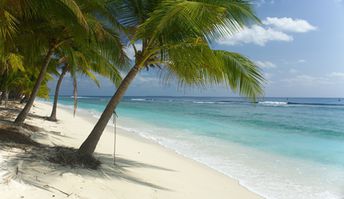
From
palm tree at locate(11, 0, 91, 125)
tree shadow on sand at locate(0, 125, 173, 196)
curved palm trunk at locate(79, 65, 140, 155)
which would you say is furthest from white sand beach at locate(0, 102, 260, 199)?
palm tree at locate(11, 0, 91, 125)

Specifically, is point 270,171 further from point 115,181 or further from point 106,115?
point 115,181

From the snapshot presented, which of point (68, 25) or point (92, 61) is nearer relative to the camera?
point (68, 25)

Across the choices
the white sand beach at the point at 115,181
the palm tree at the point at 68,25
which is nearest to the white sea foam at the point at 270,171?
the white sand beach at the point at 115,181

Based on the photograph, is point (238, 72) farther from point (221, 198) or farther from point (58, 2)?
point (58, 2)

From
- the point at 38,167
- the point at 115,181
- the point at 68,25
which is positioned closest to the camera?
the point at 38,167

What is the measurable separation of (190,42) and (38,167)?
2806 millimetres

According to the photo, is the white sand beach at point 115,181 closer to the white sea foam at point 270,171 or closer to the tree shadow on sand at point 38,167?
the tree shadow on sand at point 38,167

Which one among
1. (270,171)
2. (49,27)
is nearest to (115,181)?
(270,171)

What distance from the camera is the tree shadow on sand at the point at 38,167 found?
3.76 metres

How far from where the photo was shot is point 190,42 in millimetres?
5102

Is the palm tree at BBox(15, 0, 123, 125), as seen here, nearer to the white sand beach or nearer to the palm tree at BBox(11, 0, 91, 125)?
the palm tree at BBox(11, 0, 91, 125)

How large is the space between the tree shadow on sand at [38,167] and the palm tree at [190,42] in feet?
2.21

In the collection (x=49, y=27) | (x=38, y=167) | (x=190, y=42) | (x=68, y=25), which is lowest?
(x=38, y=167)

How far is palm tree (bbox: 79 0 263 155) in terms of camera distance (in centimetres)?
478
